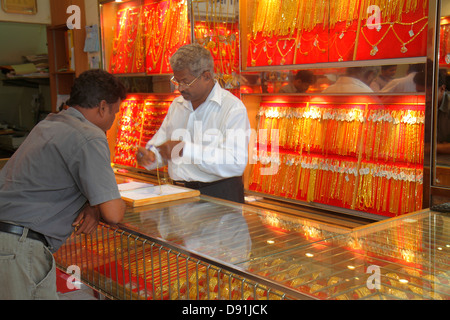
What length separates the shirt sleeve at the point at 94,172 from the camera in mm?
1758

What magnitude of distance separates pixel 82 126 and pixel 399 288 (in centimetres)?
120

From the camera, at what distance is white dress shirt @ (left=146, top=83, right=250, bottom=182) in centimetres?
286

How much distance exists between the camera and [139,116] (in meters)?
5.30

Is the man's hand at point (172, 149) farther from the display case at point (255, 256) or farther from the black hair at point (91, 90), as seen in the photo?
the black hair at point (91, 90)

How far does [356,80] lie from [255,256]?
2.02 m

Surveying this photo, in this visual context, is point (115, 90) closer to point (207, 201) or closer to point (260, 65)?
point (207, 201)

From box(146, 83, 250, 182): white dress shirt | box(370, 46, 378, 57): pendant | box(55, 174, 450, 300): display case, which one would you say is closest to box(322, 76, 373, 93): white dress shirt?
box(370, 46, 378, 57): pendant

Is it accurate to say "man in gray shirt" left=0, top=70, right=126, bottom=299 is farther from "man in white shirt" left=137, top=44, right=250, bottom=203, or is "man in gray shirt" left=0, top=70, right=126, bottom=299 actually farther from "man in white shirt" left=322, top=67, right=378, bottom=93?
"man in white shirt" left=322, top=67, right=378, bottom=93

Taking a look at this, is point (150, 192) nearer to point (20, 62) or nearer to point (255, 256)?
point (255, 256)

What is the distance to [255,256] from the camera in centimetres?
161

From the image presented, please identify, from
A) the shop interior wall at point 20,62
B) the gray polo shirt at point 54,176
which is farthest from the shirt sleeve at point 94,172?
the shop interior wall at point 20,62

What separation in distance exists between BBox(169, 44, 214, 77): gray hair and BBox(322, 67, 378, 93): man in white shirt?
3.17ft

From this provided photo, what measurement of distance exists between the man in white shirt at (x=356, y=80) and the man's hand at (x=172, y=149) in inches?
49.3

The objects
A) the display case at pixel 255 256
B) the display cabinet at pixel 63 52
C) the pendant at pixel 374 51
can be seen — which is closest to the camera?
the display case at pixel 255 256
